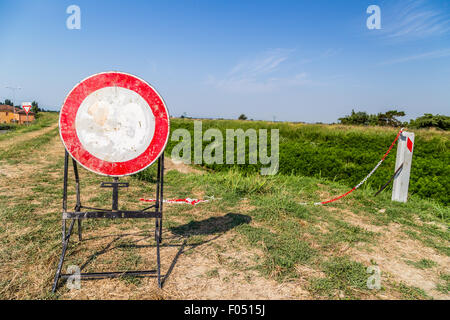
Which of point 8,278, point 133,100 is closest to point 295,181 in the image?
point 133,100

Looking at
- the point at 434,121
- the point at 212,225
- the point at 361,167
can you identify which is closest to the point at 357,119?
the point at 434,121

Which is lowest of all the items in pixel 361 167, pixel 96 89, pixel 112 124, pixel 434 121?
pixel 361 167

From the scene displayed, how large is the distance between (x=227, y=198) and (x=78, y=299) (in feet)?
12.3

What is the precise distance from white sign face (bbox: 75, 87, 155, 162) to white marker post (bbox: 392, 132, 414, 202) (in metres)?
5.31

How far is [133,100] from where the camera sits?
2.80 metres

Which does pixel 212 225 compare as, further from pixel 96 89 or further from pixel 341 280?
pixel 96 89

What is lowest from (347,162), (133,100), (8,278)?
(8,278)

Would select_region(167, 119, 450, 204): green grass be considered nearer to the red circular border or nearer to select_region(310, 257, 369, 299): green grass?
select_region(310, 257, 369, 299): green grass

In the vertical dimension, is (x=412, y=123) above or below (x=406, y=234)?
above

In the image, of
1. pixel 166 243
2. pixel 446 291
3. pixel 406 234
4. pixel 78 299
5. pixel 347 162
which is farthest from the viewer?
pixel 347 162

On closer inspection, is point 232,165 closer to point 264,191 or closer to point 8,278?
point 264,191

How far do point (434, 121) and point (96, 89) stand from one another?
36.7 meters

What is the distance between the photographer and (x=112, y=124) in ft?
9.06

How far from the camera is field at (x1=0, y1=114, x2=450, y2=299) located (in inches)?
Answer: 109
